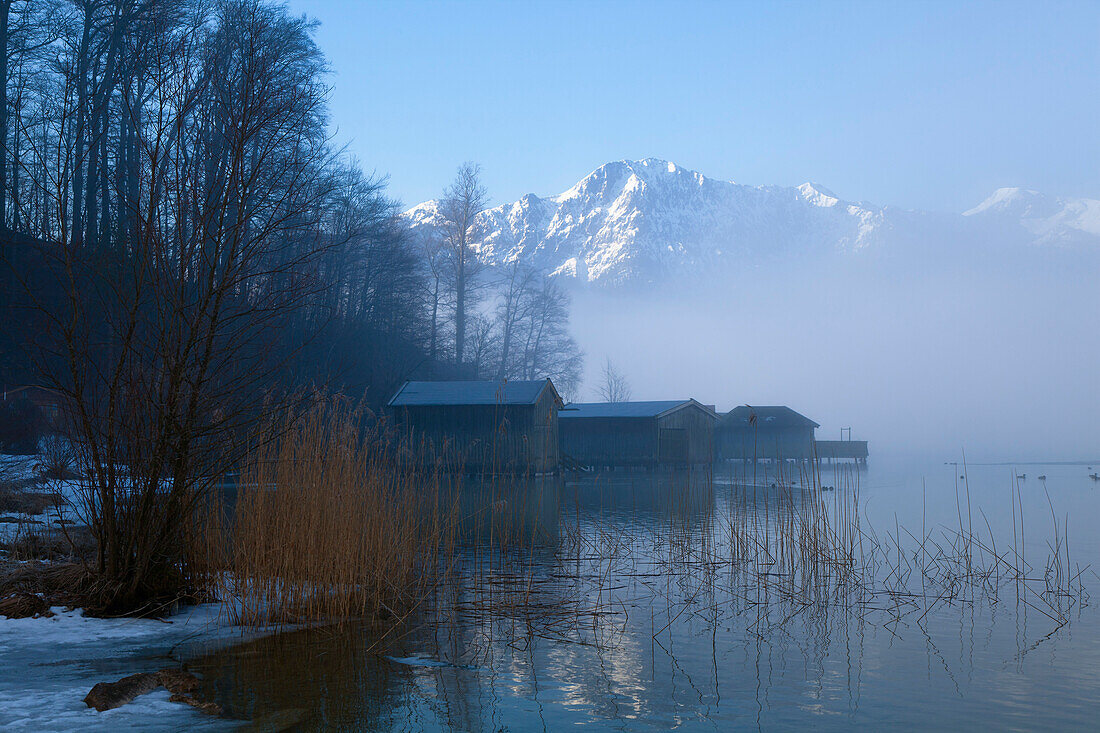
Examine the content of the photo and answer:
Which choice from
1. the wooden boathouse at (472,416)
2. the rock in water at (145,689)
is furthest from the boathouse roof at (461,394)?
the rock in water at (145,689)

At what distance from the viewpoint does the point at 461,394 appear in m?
32.3

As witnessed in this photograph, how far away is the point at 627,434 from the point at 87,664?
3413cm

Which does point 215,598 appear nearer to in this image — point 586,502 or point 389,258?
point 586,502

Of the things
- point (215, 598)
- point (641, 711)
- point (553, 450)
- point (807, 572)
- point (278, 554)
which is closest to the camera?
point (641, 711)

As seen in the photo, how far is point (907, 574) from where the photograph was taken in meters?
10.6

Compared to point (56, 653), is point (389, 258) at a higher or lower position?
higher

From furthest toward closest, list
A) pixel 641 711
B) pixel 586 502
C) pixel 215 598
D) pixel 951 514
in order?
pixel 586 502
pixel 951 514
pixel 215 598
pixel 641 711

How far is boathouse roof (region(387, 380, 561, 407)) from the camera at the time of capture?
1248 inches

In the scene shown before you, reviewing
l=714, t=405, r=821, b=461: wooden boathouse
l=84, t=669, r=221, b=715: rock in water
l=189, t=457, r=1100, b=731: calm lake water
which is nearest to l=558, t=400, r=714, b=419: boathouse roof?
l=714, t=405, r=821, b=461: wooden boathouse

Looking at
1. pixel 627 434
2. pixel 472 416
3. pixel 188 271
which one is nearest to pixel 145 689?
pixel 188 271

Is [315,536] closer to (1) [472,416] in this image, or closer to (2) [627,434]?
(1) [472,416]

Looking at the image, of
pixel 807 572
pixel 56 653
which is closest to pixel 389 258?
pixel 807 572

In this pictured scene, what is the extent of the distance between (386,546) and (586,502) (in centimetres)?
1370

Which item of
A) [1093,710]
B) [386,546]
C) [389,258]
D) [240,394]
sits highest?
[389,258]
